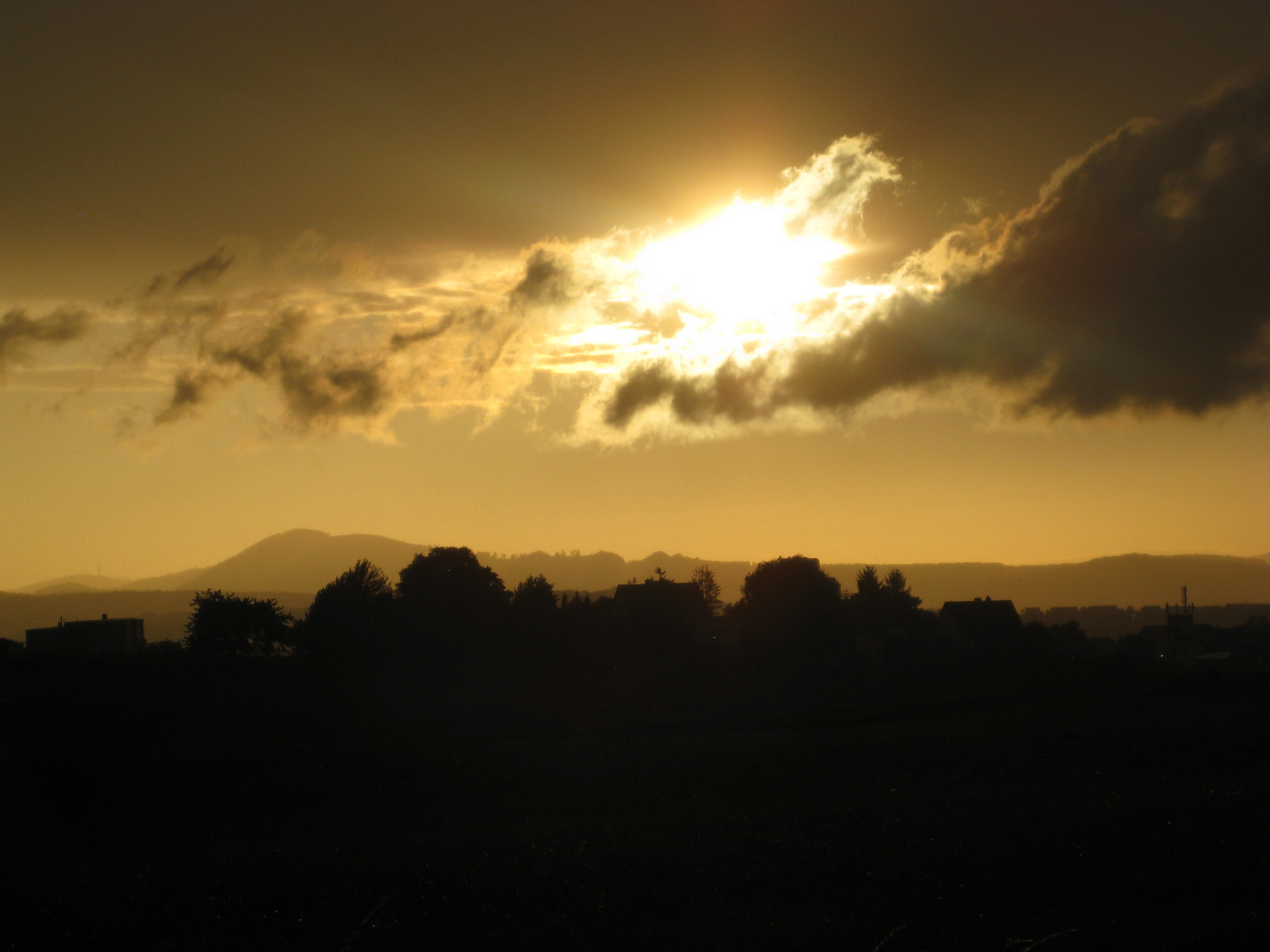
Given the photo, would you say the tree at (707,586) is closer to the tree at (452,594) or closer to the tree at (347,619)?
the tree at (452,594)

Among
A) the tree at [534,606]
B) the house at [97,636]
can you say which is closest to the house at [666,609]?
the tree at [534,606]

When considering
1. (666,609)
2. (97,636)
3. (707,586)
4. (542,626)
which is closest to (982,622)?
(707,586)

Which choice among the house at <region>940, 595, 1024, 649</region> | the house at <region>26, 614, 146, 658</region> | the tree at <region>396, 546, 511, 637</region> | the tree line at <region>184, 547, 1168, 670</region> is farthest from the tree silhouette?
the house at <region>26, 614, 146, 658</region>

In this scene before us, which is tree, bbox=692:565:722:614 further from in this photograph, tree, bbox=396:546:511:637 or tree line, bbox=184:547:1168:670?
tree, bbox=396:546:511:637

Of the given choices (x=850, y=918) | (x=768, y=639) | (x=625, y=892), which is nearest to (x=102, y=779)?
(x=625, y=892)

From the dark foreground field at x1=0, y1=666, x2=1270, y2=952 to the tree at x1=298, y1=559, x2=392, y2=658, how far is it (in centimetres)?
2297

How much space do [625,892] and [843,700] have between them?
2020 inches

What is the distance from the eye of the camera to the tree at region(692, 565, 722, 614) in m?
116

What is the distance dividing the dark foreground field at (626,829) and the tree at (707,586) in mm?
62813

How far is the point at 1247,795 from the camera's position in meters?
23.3

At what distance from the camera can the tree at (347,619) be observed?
247 ft

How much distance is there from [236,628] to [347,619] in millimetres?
8910

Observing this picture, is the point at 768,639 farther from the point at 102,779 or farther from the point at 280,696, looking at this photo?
the point at 102,779

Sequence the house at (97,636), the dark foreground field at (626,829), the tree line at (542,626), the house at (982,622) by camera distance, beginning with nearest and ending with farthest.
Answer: the dark foreground field at (626,829)
the tree line at (542,626)
the house at (97,636)
the house at (982,622)
